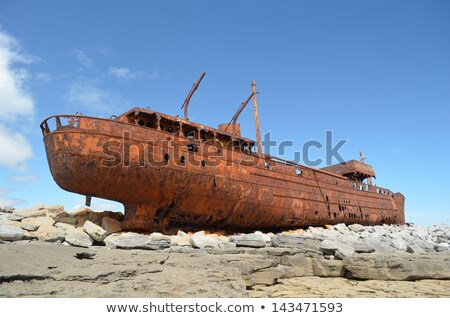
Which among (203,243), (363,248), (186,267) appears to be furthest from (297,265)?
(186,267)

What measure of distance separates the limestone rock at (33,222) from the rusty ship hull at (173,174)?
1.09 meters

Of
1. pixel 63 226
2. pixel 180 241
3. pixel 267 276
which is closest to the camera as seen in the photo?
pixel 267 276

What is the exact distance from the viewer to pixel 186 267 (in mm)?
4762

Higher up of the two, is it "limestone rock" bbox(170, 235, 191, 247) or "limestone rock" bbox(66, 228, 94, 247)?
"limestone rock" bbox(66, 228, 94, 247)

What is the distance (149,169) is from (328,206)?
984 centimetres

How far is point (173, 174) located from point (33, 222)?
157 inches

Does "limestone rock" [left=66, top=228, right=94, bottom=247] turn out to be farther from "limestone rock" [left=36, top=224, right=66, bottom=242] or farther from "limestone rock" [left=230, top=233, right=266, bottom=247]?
"limestone rock" [left=230, top=233, right=266, bottom=247]

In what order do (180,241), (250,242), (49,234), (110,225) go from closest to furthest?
(49,234) < (250,242) < (180,241) < (110,225)

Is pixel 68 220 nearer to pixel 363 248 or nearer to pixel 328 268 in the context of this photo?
pixel 328 268

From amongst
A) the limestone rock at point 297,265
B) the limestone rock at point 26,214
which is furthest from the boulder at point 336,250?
the limestone rock at point 26,214

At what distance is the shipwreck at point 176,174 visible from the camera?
28.9 ft

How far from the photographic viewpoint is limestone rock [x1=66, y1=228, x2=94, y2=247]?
22.8ft

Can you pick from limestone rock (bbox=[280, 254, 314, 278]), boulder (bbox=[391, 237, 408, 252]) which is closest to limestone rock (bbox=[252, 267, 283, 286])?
limestone rock (bbox=[280, 254, 314, 278])
